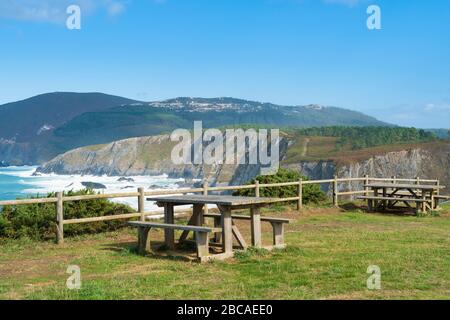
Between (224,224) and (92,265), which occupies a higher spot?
(224,224)

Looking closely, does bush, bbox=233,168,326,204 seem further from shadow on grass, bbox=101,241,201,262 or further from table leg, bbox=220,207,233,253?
table leg, bbox=220,207,233,253

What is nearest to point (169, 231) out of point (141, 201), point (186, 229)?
point (186, 229)

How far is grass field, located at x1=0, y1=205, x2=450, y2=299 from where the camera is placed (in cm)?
735

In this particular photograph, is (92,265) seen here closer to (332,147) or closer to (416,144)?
(416,144)

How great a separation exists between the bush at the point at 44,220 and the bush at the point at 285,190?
779 cm

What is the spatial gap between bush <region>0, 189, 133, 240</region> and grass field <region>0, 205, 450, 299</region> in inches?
16.2

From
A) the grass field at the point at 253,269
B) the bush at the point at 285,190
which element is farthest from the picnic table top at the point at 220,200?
the bush at the point at 285,190

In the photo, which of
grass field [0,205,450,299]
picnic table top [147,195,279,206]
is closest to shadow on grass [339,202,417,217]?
grass field [0,205,450,299]

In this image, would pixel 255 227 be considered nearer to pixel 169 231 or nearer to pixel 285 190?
pixel 169 231

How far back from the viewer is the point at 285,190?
71.7ft

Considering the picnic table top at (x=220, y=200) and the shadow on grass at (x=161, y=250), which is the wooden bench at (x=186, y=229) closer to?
the shadow on grass at (x=161, y=250)

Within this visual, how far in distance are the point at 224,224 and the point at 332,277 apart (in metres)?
2.81

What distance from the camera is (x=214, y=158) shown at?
158m
